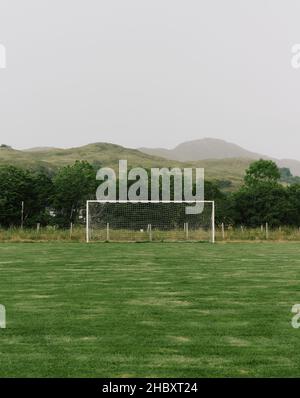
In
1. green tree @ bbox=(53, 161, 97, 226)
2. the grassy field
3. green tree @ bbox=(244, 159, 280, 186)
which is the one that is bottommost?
the grassy field

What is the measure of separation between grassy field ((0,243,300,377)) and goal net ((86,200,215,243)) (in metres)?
19.7

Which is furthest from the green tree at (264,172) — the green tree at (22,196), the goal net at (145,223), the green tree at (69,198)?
the goal net at (145,223)

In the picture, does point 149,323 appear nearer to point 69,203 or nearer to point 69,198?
point 69,203

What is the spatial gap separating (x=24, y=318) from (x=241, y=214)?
146 feet

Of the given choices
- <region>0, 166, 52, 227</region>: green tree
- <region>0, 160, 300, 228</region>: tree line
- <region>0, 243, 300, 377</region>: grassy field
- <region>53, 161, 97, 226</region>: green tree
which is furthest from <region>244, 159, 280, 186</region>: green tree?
<region>0, 243, 300, 377</region>: grassy field

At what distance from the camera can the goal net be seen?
37.4 metres

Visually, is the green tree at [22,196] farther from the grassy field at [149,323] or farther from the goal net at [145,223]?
the grassy field at [149,323]

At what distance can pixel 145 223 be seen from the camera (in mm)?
40375

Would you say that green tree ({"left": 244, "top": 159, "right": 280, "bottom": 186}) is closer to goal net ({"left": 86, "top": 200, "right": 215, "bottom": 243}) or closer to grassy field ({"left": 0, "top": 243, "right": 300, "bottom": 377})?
goal net ({"left": 86, "top": 200, "right": 215, "bottom": 243})

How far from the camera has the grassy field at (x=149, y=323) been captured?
696cm

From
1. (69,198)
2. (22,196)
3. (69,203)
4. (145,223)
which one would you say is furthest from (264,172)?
(145,223)

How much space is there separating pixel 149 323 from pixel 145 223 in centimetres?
3099

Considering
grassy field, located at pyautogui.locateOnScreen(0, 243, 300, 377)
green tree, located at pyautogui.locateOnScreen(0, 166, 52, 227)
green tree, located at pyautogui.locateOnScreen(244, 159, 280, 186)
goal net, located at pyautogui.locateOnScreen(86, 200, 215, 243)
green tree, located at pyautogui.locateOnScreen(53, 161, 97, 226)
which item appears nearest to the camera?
grassy field, located at pyautogui.locateOnScreen(0, 243, 300, 377)
